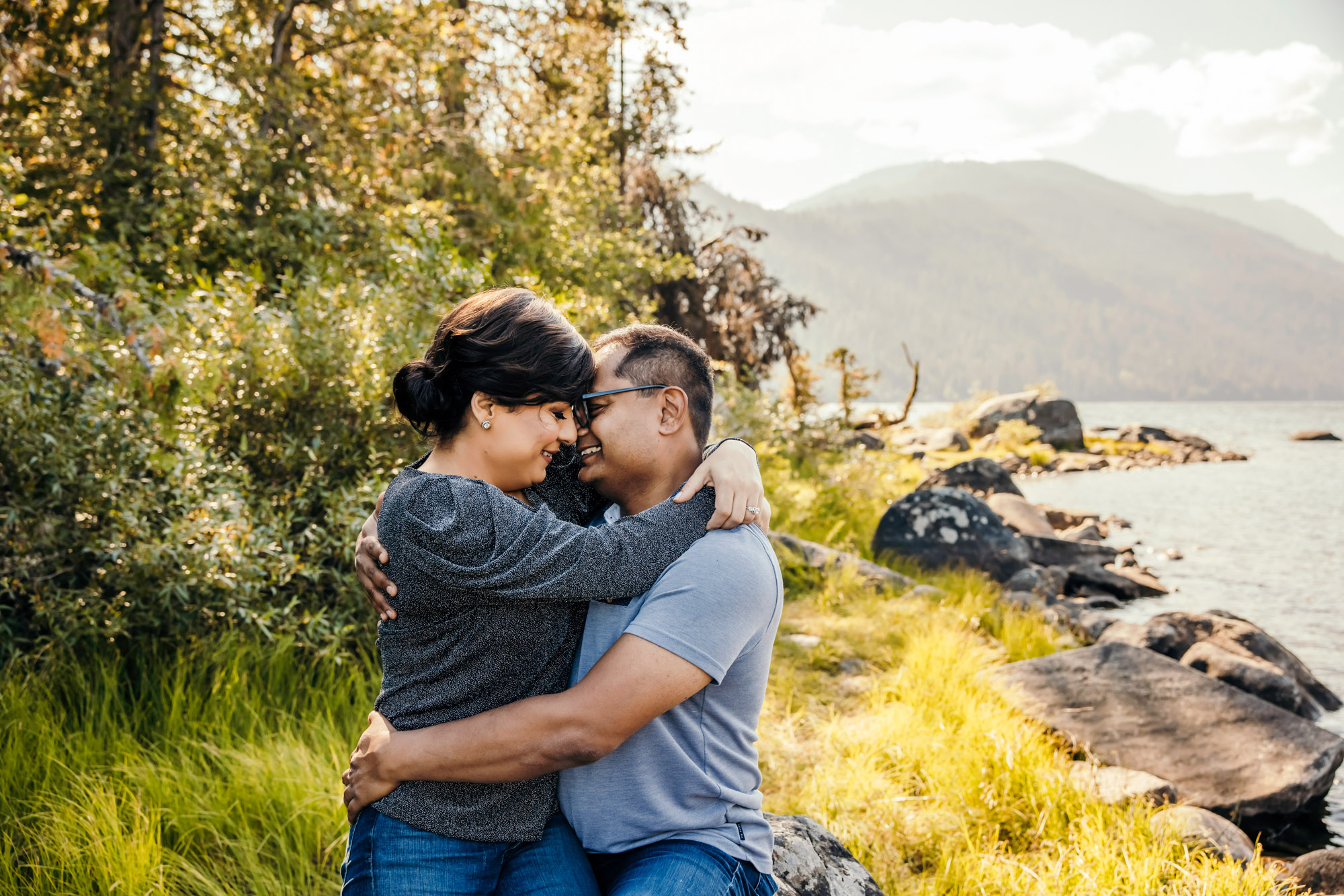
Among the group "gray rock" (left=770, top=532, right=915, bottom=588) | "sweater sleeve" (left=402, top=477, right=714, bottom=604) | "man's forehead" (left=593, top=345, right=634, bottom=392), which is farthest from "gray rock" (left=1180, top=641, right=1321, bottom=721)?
"sweater sleeve" (left=402, top=477, right=714, bottom=604)

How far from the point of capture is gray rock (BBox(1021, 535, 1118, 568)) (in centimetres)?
1291

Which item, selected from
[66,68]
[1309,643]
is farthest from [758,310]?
[66,68]

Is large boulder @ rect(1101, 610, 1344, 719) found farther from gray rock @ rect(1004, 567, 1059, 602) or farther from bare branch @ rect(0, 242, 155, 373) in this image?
bare branch @ rect(0, 242, 155, 373)

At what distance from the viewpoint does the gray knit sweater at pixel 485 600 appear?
1813mm

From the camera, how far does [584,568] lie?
72.3 inches

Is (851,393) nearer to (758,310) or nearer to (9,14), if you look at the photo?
(758,310)

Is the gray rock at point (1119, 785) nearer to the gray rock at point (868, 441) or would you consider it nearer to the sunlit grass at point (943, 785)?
the sunlit grass at point (943, 785)

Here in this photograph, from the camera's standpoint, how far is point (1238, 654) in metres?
7.85

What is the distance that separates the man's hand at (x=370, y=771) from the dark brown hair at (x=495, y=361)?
0.72 m

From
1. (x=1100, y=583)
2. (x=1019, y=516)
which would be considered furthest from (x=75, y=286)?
(x=1019, y=516)

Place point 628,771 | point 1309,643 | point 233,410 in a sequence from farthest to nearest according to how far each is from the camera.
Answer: point 1309,643, point 233,410, point 628,771

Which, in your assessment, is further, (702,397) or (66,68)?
(66,68)

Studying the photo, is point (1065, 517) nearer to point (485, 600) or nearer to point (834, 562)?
point (834, 562)

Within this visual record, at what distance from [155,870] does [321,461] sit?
2254 mm
